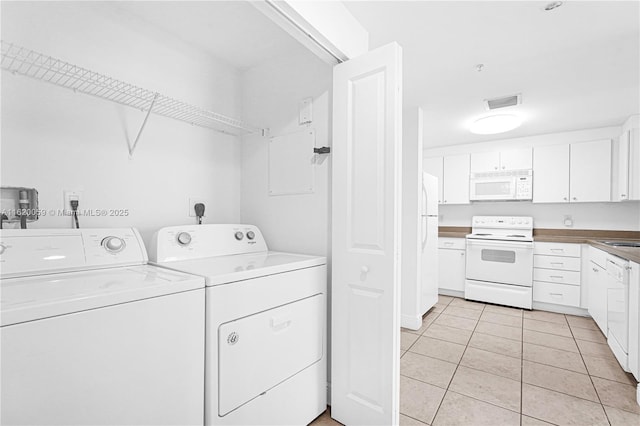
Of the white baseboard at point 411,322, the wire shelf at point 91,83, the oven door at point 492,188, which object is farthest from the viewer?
the oven door at point 492,188

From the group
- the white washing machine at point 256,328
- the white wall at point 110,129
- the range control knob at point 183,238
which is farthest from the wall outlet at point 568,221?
the range control knob at point 183,238

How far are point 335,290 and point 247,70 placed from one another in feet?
5.86

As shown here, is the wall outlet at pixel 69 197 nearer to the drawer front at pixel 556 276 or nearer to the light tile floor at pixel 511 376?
the light tile floor at pixel 511 376

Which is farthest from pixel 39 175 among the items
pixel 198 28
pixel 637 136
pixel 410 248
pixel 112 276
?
pixel 637 136

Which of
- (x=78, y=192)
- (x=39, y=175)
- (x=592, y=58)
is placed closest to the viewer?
(x=39, y=175)

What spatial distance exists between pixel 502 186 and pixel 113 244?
4630mm

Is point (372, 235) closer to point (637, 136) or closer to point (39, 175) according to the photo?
point (39, 175)

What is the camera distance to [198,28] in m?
1.84

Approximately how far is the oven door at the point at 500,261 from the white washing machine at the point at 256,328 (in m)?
3.21

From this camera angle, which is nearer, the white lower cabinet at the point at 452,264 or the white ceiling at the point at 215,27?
the white ceiling at the point at 215,27

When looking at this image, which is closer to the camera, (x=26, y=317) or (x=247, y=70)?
(x=26, y=317)

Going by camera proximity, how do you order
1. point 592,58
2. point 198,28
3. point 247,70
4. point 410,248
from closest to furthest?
point 198,28, point 592,58, point 247,70, point 410,248

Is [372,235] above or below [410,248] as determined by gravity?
above

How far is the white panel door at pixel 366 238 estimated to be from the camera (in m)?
1.48
